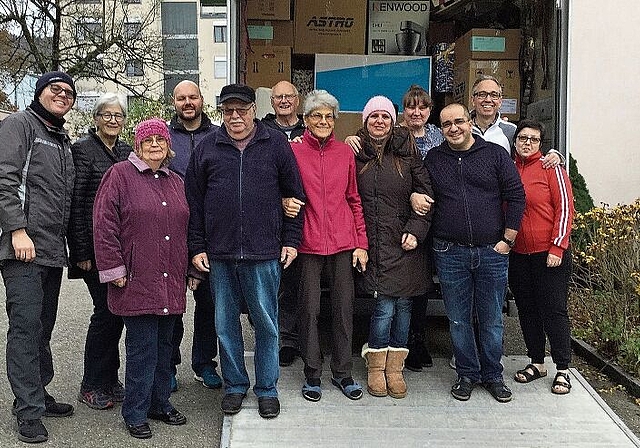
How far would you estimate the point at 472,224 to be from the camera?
3.88 metres

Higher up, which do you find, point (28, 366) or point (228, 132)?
point (228, 132)

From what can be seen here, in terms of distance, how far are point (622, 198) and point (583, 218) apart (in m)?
3.03

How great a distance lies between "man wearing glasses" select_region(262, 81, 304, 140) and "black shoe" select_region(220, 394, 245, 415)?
170 cm

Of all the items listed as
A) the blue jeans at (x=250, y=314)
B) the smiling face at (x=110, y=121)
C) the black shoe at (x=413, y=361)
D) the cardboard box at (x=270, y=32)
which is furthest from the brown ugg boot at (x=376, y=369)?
the cardboard box at (x=270, y=32)

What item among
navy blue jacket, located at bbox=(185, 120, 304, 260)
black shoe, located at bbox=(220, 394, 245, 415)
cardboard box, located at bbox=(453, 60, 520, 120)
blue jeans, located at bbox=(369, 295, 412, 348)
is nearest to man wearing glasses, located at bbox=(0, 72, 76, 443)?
navy blue jacket, located at bbox=(185, 120, 304, 260)

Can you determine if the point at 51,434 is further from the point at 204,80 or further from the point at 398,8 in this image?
the point at 204,80

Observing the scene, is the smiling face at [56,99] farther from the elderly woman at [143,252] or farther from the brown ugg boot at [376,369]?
the brown ugg boot at [376,369]

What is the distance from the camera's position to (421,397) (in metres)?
4.16

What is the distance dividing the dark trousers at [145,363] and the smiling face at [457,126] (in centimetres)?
177

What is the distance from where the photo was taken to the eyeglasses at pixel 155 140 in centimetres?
355

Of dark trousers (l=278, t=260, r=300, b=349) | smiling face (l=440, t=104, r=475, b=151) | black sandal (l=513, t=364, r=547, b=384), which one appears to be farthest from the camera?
dark trousers (l=278, t=260, r=300, b=349)

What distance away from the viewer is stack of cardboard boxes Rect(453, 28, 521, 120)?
561cm

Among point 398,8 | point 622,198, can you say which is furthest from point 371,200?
point 622,198

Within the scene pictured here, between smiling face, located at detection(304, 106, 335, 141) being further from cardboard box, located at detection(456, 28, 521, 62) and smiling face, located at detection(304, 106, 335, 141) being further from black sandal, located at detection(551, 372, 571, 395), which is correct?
cardboard box, located at detection(456, 28, 521, 62)
